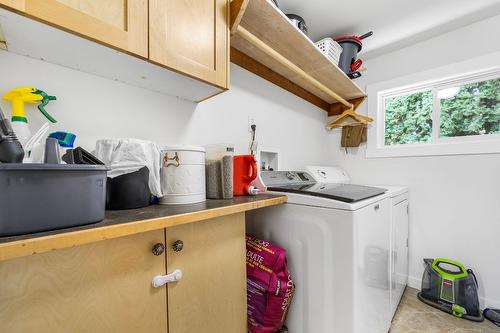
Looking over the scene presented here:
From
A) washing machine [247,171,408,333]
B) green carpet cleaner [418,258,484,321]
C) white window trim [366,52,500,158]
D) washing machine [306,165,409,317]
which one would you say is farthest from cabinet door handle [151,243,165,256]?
white window trim [366,52,500,158]

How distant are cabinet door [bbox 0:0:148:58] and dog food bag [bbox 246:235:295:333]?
1.10 m

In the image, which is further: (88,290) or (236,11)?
(236,11)

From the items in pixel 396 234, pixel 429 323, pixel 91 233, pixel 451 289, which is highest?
pixel 91 233

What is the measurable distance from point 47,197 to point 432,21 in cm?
279

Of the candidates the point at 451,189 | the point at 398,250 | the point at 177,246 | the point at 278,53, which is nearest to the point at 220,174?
the point at 177,246

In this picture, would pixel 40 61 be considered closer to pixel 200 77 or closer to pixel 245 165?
pixel 200 77

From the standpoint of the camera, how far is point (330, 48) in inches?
70.4

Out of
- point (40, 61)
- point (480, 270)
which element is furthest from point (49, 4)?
point (480, 270)

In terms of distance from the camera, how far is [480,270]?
71.3 inches

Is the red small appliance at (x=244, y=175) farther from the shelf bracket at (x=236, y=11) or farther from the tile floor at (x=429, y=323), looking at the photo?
the tile floor at (x=429, y=323)

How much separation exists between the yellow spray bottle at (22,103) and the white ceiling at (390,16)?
1629 mm

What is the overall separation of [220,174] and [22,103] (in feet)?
2.53

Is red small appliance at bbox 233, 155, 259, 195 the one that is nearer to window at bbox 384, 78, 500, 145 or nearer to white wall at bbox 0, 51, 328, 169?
white wall at bbox 0, 51, 328, 169

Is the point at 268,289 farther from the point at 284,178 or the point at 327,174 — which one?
the point at 327,174
